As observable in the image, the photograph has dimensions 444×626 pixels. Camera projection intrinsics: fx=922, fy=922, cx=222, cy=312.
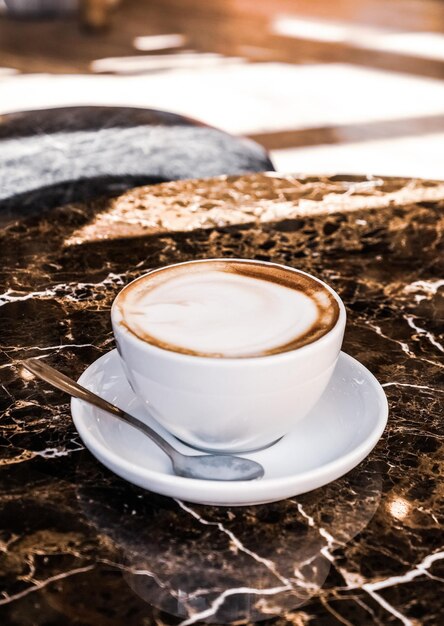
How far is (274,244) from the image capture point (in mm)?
994

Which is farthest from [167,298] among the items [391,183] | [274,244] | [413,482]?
[391,183]

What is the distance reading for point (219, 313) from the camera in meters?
0.59

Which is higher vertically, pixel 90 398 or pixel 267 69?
pixel 90 398

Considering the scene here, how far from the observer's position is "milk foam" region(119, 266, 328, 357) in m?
0.56

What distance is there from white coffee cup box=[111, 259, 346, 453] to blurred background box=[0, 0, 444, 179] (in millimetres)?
2479

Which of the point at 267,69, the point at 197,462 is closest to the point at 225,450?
the point at 197,462

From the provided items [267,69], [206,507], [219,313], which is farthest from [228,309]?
[267,69]

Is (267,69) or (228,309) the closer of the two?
(228,309)

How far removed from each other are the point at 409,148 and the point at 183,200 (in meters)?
2.32

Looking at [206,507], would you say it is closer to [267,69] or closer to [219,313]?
[219,313]

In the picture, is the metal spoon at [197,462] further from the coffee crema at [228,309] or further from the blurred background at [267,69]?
the blurred background at [267,69]

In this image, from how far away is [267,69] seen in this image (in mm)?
4414

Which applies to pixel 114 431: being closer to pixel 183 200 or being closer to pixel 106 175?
pixel 183 200

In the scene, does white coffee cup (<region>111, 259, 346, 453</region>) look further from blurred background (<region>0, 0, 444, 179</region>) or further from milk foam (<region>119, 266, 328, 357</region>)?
blurred background (<region>0, 0, 444, 179</region>)
